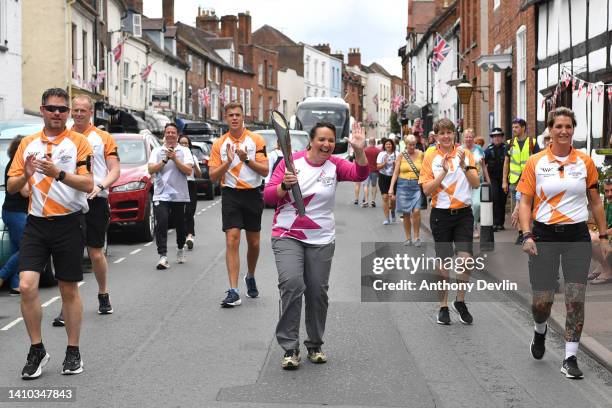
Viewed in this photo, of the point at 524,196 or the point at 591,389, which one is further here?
the point at 524,196

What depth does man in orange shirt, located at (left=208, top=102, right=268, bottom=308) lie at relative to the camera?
9.57 meters

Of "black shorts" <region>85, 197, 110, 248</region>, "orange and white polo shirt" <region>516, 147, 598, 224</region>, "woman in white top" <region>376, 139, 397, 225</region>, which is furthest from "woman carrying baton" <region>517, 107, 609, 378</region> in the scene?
"woman in white top" <region>376, 139, 397, 225</region>

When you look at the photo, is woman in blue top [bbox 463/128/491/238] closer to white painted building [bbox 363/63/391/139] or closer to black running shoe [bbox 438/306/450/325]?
black running shoe [bbox 438/306/450/325]

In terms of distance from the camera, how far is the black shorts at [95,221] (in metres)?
8.85

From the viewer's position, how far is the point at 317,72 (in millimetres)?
96250

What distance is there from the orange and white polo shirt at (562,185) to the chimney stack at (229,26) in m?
69.5

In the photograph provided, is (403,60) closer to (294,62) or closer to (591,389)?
(294,62)

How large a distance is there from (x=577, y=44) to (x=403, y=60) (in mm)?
60201

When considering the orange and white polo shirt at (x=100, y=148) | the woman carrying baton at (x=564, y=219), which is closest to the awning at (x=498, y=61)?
the orange and white polo shirt at (x=100, y=148)

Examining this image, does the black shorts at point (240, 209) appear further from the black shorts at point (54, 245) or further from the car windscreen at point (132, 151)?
the car windscreen at point (132, 151)

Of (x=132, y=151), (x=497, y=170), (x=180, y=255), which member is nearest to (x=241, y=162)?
(x=180, y=255)

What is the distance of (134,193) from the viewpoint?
1559cm

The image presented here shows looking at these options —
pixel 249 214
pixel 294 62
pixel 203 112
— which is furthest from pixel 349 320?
pixel 294 62

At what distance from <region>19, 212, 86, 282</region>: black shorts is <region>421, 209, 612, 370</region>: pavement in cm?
396
